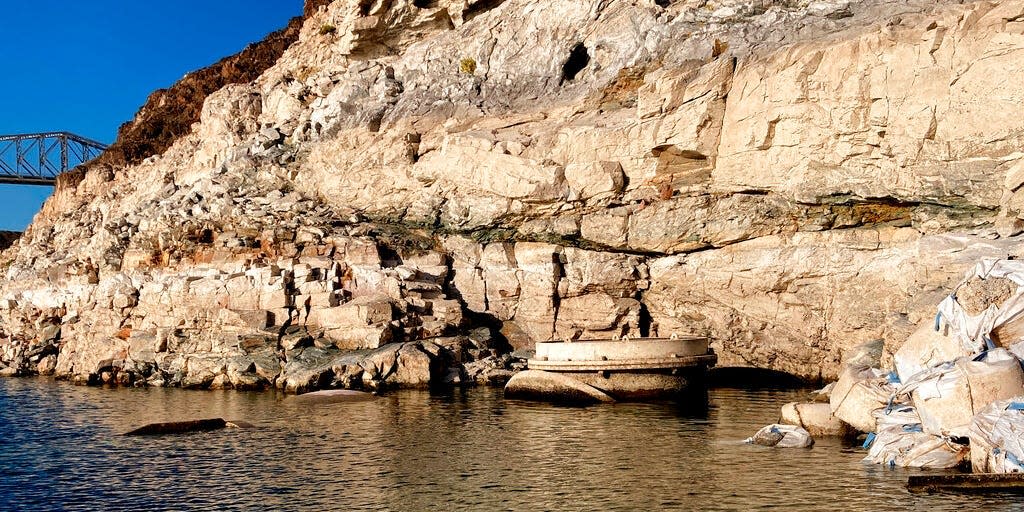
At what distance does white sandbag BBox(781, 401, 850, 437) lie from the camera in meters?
20.2

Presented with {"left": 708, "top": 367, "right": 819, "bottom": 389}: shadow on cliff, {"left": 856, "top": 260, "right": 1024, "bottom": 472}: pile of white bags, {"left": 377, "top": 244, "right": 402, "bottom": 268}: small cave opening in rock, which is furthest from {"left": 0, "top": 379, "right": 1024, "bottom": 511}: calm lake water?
{"left": 377, "top": 244, "right": 402, "bottom": 268}: small cave opening in rock

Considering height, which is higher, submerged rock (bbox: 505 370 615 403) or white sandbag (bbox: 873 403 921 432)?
submerged rock (bbox: 505 370 615 403)

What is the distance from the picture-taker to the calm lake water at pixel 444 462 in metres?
15.1

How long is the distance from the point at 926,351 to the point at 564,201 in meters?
19.8

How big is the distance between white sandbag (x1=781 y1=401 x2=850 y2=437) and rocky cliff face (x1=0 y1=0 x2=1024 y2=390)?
6.70 m

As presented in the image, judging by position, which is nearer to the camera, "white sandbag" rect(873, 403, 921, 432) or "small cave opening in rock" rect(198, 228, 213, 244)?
"white sandbag" rect(873, 403, 921, 432)

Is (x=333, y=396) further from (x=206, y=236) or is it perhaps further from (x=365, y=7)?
(x=365, y=7)

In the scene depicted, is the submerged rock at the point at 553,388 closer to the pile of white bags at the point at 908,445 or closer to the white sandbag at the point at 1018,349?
the pile of white bags at the point at 908,445

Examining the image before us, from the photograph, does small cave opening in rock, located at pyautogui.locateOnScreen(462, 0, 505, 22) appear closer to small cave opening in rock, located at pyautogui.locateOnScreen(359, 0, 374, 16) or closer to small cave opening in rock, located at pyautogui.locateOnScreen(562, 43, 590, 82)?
small cave opening in rock, located at pyautogui.locateOnScreen(359, 0, 374, 16)

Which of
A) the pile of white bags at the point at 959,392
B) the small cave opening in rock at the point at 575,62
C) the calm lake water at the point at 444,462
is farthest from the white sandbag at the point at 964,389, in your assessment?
the small cave opening in rock at the point at 575,62

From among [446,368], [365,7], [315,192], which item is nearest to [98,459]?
[446,368]

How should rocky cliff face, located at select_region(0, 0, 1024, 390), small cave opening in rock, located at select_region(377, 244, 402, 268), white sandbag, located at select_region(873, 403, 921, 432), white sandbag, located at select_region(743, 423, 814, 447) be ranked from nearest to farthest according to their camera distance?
1. white sandbag, located at select_region(873, 403, 921, 432)
2. white sandbag, located at select_region(743, 423, 814, 447)
3. rocky cliff face, located at select_region(0, 0, 1024, 390)
4. small cave opening in rock, located at select_region(377, 244, 402, 268)

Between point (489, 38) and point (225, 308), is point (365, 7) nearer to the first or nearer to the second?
point (489, 38)

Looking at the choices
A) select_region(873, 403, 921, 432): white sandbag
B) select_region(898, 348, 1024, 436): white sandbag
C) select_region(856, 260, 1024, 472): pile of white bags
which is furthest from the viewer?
select_region(873, 403, 921, 432): white sandbag
